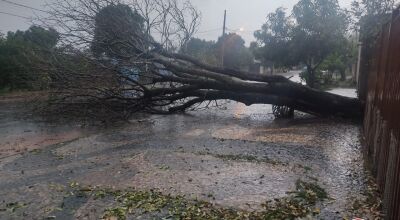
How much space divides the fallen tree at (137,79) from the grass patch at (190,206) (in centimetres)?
599

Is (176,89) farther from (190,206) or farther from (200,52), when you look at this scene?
(200,52)

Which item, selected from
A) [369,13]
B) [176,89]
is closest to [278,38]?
[369,13]

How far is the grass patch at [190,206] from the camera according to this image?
398cm

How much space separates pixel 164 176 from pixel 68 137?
4070 millimetres

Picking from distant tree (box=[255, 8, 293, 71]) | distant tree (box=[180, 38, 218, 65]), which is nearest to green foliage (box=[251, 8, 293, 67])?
distant tree (box=[255, 8, 293, 71])

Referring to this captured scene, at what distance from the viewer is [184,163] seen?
610cm

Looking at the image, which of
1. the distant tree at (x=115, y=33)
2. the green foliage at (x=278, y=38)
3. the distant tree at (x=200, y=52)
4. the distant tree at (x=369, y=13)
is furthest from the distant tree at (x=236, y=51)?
the distant tree at (x=115, y=33)

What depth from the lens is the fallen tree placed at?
10.4 metres

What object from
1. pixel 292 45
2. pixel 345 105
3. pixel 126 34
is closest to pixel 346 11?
pixel 292 45

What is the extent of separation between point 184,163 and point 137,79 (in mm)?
5520

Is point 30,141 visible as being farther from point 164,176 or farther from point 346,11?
point 346,11

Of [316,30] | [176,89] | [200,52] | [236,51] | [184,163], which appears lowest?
[184,163]

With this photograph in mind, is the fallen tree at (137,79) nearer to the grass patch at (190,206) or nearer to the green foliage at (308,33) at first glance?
the grass patch at (190,206)

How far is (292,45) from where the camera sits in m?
26.3
